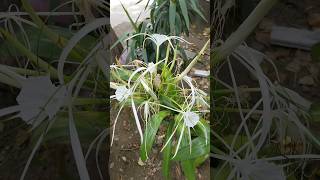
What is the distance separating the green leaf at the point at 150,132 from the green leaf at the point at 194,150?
63 millimetres

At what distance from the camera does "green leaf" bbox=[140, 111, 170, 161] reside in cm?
108

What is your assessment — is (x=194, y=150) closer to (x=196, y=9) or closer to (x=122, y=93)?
(x=122, y=93)

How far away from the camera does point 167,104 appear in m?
1.08

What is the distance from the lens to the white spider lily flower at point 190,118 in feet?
3.55

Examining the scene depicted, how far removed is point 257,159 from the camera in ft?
3.91

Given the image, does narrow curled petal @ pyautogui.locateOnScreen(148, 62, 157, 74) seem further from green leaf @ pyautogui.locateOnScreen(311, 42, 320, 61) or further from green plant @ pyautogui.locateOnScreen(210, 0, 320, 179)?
green leaf @ pyautogui.locateOnScreen(311, 42, 320, 61)

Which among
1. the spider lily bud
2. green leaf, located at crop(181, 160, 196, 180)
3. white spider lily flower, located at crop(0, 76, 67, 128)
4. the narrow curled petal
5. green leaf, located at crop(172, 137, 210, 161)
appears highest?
the narrow curled petal

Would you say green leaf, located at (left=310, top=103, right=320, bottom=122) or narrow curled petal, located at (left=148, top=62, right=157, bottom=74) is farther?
green leaf, located at (left=310, top=103, right=320, bottom=122)

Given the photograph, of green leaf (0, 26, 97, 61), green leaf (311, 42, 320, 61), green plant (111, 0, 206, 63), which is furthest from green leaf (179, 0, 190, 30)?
green leaf (311, 42, 320, 61)

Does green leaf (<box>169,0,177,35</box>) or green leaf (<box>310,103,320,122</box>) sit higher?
green leaf (<box>169,0,177,35</box>)

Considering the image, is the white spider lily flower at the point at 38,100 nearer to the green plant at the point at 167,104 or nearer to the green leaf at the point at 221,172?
the green plant at the point at 167,104

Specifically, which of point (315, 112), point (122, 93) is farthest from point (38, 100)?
point (315, 112)

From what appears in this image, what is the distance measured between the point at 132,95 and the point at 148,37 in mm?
129

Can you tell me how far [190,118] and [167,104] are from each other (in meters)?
0.06
